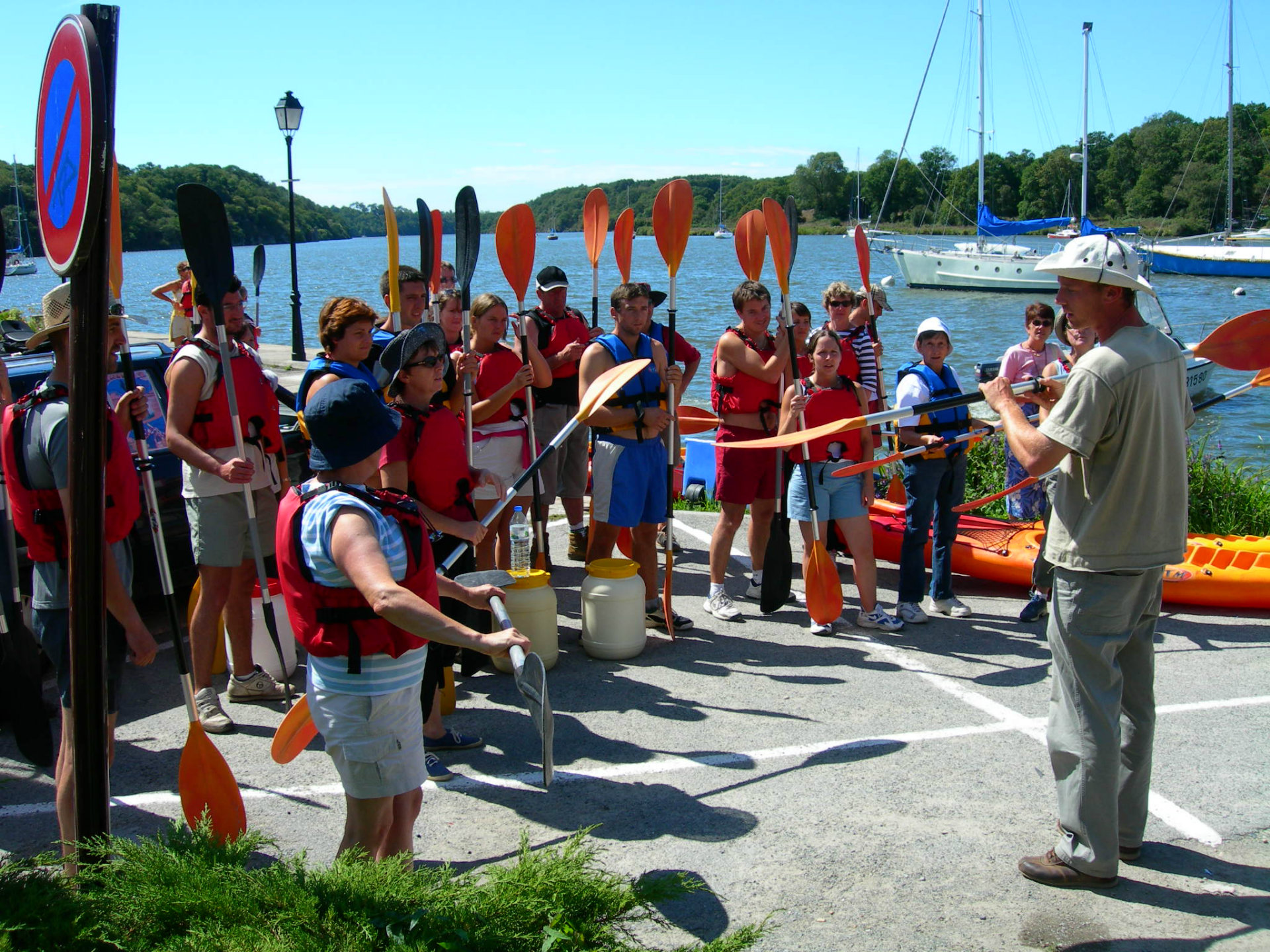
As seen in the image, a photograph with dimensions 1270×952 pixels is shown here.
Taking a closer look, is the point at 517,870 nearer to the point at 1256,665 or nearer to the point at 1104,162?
the point at 1256,665

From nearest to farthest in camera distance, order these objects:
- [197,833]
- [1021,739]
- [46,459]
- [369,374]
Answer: [197,833]
[46,459]
[1021,739]
[369,374]

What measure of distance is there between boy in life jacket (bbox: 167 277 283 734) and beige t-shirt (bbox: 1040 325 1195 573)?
3145mm

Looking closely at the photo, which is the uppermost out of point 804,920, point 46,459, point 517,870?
point 46,459

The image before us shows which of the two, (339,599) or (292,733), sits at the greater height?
(339,599)

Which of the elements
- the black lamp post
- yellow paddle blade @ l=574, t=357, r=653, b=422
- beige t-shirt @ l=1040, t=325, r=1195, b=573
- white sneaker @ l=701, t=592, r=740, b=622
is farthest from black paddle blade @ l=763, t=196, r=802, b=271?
the black lamp post

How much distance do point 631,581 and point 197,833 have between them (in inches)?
114

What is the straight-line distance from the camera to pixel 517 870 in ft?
7.31

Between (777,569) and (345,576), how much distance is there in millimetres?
3464

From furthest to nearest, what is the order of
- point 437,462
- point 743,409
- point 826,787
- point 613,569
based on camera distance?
point 743,409 → point 613,569 → point 437,462 → point 826,787

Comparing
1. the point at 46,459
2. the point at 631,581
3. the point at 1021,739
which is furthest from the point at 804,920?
the point at 46,459

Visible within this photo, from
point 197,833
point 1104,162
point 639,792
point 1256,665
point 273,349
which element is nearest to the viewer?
point 197,833

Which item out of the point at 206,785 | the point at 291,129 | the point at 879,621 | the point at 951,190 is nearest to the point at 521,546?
the point at 206,785

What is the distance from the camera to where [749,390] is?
5.71 m

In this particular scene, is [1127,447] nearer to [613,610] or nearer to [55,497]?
[613,610]
